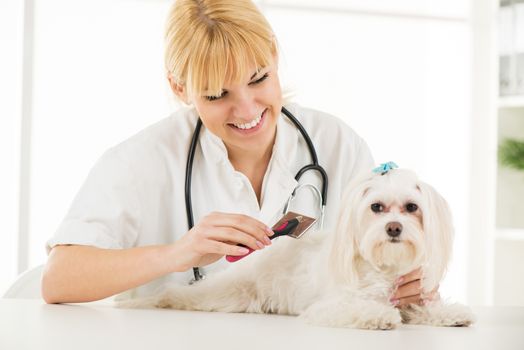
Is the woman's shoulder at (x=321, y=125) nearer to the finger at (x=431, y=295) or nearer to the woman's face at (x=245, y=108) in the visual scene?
the woman's face at (x=245, y=108)

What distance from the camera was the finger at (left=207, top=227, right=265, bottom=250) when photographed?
Result: 135 centimetres

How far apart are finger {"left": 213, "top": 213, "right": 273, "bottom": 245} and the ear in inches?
18.5

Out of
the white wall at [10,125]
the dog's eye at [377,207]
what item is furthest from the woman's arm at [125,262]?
the white wall at [10,125]

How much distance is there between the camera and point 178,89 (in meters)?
1.77

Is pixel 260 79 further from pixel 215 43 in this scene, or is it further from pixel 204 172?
pixel 204 172

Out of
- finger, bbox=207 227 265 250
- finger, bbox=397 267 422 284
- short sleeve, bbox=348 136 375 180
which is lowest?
finger, bbox=397 267 422 284

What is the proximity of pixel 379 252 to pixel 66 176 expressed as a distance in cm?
283

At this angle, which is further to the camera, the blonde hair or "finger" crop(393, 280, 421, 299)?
the blonde hair

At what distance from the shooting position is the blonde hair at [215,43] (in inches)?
60.9

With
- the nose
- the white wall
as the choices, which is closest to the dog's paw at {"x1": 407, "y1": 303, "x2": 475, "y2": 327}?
the nose

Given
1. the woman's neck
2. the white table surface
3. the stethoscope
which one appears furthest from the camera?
the woman's neck

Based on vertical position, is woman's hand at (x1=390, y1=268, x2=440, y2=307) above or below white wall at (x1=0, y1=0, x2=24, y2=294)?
below

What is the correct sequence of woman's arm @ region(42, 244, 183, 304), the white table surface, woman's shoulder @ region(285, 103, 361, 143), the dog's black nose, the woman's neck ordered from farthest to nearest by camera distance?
woman's shoulder @ region(285, 103, 361, 143), the woman's neck, woman's arm @ region(42, 244, 183, 304), the dog's black nose, the white table surface

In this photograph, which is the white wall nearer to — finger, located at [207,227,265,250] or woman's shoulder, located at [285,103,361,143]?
woman's shoulder, located at [285,103,361,143]
